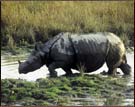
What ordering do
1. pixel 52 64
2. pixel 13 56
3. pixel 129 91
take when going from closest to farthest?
pixel 129 91, pixel 52 64, pixel 13 56

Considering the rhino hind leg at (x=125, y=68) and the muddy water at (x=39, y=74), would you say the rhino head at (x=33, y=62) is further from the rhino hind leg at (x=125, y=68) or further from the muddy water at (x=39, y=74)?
the rhino hind leg at (x=125, y=68)

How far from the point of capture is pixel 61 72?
673 inches

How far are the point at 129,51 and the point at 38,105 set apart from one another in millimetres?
5066

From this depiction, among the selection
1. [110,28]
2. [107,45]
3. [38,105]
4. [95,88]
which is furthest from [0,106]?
[110,28]

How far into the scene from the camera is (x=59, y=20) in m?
19.9

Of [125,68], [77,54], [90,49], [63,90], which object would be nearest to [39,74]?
[77,54]

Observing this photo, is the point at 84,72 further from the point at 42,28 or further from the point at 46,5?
the point at 46,5

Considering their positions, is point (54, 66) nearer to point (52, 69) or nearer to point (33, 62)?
point (52, 69)

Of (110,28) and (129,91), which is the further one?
(110,28)

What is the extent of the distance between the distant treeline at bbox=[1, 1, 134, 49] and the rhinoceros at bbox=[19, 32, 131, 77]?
2327 mm

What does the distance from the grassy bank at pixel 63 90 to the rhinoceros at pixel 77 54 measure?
54 cm

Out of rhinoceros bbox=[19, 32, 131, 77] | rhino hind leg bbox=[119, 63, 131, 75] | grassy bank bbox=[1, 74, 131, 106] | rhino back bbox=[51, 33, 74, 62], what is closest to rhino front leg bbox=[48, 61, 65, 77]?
rhinoceros bbox=[19, 32, 131, 77]

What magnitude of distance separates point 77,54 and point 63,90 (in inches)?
61.9

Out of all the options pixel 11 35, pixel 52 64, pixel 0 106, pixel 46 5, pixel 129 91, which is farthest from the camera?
pixel 46 5
